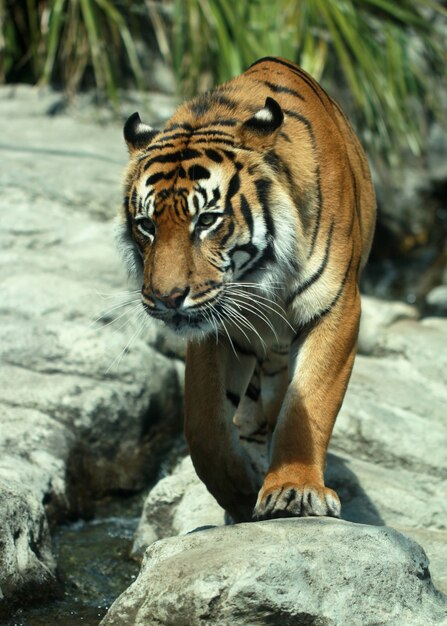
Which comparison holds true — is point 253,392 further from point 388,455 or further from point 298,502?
point 298,502

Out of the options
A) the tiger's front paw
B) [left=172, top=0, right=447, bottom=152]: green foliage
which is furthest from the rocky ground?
[left=172, top=0, right=447, bottom=152]: green foliage

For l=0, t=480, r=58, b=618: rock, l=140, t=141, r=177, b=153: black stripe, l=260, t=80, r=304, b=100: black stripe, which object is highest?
l=260, t=80, r=304, b=100: black stripe

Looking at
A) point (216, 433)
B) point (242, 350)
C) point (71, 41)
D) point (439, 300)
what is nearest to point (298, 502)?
point (216, 433)

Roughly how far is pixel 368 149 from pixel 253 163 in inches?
238

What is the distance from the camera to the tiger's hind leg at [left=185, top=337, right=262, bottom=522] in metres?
3.98

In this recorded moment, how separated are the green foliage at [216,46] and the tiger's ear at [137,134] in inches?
193

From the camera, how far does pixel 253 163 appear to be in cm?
372

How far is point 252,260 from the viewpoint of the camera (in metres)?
3.71

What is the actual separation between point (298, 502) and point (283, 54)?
6145mm

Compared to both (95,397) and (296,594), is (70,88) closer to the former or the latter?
(95,397)

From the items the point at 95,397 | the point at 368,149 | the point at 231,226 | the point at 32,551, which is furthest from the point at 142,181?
the point at 368,149

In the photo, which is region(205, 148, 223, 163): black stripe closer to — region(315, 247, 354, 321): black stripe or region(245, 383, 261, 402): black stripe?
region(315, 247, 354, 321): black stripe

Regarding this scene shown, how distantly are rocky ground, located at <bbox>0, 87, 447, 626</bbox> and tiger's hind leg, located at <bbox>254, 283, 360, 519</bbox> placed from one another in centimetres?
25

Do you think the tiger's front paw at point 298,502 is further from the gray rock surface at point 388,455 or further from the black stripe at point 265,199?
the black stripe at point 265,199
